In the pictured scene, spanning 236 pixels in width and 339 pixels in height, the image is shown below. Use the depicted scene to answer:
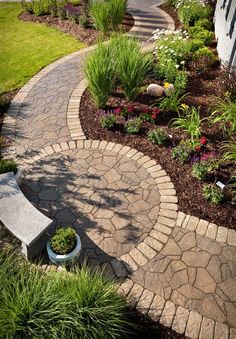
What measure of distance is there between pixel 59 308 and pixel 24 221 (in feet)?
4.53

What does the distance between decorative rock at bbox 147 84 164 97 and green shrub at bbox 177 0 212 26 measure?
4.61 meters

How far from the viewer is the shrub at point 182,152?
530 centimetres

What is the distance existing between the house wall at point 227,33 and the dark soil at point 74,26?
3345 mm

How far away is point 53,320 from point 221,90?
18.6ft

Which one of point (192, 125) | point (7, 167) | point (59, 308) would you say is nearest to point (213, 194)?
point (192, 125)

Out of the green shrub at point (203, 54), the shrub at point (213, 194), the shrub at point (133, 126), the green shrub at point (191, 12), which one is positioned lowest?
the shrub at point (213, 194)

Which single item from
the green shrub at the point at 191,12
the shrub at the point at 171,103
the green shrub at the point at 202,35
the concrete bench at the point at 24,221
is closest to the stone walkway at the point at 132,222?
the concrete bench at the point at 24,221

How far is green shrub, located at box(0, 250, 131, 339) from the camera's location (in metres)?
2.96

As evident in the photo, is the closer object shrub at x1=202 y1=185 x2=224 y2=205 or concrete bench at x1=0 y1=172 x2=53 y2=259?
concrete bench at x1=0 y1=172 x2=53 y2=259

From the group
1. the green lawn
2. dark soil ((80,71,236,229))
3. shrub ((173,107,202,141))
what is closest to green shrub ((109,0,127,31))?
the green lawn

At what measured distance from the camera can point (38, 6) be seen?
11.8 m

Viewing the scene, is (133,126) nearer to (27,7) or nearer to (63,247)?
(63,247)

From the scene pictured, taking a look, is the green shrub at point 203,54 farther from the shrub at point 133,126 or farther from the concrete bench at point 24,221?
the concrete bench at point 24,221

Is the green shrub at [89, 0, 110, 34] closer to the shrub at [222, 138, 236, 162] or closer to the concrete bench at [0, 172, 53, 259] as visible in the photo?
the shrub at [222, 138, 236, 162]
